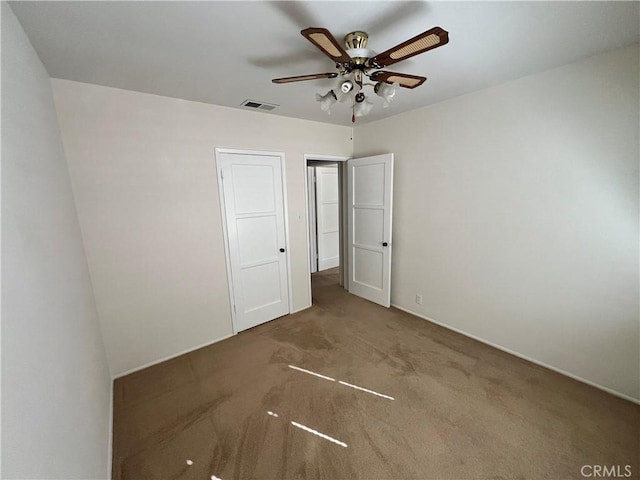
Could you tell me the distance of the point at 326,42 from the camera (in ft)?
3.86

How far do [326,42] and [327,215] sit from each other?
428 cm

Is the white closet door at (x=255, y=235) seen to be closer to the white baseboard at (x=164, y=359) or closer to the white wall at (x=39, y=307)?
the white baseboard at (x=164, y=359)

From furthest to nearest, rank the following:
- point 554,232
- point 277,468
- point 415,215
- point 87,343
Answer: point 415,215, point 554,232, point 87,343, point 277,468

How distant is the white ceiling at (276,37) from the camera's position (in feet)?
4.24

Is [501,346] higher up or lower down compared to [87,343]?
lower down

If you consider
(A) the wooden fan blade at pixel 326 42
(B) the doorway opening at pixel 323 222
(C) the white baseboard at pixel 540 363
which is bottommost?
(C) the white baseboard at pixel 540 363

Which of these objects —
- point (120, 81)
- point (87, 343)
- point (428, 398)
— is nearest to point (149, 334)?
point (87, 343)

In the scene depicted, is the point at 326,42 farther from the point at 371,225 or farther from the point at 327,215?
the point at 327,215

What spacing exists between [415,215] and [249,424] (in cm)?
269

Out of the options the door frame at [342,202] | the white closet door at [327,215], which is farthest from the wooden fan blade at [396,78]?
the white closet door at [327,215]

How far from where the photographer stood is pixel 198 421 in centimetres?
190

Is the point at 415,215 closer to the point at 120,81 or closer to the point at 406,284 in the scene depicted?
the point at 406,284

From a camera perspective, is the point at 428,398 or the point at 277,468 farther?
the point at 428,398
